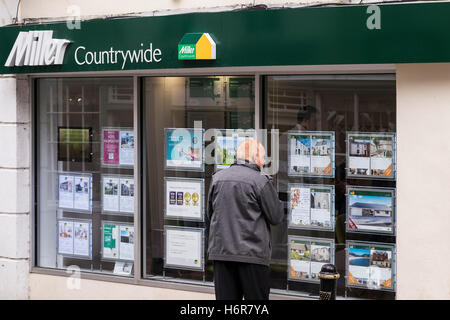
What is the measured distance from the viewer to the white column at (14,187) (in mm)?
8789

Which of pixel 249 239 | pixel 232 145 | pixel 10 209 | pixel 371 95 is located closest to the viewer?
pixel 249 239

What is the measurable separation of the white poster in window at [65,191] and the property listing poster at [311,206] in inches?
108

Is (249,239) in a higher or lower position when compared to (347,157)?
lower

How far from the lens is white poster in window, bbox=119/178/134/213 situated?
28.0 feet

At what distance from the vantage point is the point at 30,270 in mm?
8930

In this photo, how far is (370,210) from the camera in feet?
24.3

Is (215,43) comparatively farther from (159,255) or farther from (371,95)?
(159,255)

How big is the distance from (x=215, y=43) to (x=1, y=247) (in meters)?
3.63

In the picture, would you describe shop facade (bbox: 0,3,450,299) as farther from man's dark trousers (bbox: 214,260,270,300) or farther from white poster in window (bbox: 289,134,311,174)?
man's dark trousers (bbox: 214,260,270,300)

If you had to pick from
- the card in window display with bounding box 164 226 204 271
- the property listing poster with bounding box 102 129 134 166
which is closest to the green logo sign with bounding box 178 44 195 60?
the property listing poster with bounding box 102 129 134 166

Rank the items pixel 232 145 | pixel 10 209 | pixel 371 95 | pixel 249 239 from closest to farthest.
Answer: pixel 249 239
pixel 371 95
pixel 232 145
pixel 10 209

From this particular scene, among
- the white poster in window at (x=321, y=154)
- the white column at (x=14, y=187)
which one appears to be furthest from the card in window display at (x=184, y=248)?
the white column at (x=14, y=187)
